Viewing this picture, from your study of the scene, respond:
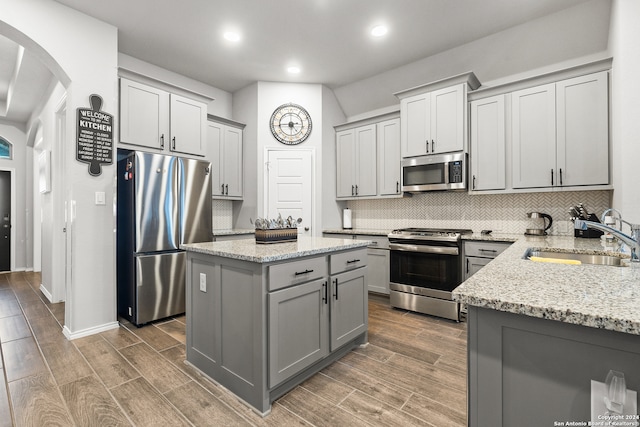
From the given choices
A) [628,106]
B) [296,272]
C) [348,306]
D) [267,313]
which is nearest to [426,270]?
[348,306]

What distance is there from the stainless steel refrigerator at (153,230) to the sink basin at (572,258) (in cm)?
321

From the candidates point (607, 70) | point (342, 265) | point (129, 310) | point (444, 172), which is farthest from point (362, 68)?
point (129, 310)

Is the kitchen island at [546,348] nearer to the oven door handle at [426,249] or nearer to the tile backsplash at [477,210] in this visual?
the oven door handle at [426,249]

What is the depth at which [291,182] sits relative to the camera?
4.64 m

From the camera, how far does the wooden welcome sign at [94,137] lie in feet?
9.48

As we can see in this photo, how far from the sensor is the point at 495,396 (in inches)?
34.2

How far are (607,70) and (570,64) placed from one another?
18.4 inches

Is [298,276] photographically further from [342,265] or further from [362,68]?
[362,68]

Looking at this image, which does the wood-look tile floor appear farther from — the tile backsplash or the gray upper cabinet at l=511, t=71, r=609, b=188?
the gray upper cabinet at l=511, t=71, r=609, b=188

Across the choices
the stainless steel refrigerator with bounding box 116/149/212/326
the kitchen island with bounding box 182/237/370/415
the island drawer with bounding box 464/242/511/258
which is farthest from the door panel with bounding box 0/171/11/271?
the island drawer with bounding box 464/242/511/258

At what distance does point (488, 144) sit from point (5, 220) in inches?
330

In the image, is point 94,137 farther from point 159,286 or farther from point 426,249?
point 426,249

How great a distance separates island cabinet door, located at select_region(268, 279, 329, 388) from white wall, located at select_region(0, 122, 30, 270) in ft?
22.7

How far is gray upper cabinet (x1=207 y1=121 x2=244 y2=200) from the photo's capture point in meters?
4.46
